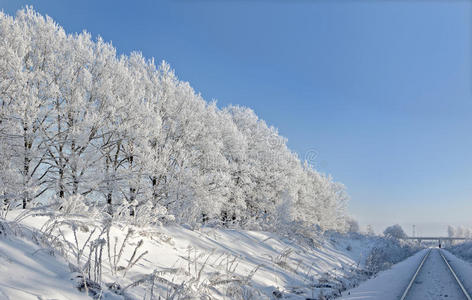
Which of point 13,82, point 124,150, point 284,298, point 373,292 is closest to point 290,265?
point 373,292

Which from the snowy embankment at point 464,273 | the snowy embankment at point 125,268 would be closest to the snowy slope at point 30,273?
the snowy embankment at point 125,268

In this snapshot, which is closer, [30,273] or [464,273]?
[30,273]

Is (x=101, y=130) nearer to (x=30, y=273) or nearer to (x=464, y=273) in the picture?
(x=30, y=273)

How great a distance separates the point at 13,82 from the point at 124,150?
6.19 metres

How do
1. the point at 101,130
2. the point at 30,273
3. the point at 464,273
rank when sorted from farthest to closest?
the point at 464,273 < the point at 101,130 < the point at 30,273

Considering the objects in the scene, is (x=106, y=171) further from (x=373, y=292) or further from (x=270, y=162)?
(x=270, y=162)

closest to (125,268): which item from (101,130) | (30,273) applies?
(30,273)

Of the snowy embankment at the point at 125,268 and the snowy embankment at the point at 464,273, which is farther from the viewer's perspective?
the snowy embankment at the point at 464,273

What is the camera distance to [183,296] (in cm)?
496

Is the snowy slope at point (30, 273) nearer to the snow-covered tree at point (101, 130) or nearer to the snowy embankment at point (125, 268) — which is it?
the snowy embankment at point (125, 268)


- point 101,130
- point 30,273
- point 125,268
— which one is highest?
point 101,130

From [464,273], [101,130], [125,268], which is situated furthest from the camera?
[464,273]

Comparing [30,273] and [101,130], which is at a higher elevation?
[101,130]

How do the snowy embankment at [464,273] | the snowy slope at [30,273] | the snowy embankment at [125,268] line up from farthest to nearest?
the snowy embankment at [464,273] < the snowy embankment at [125,268] < the snowy slope at [30,273]
